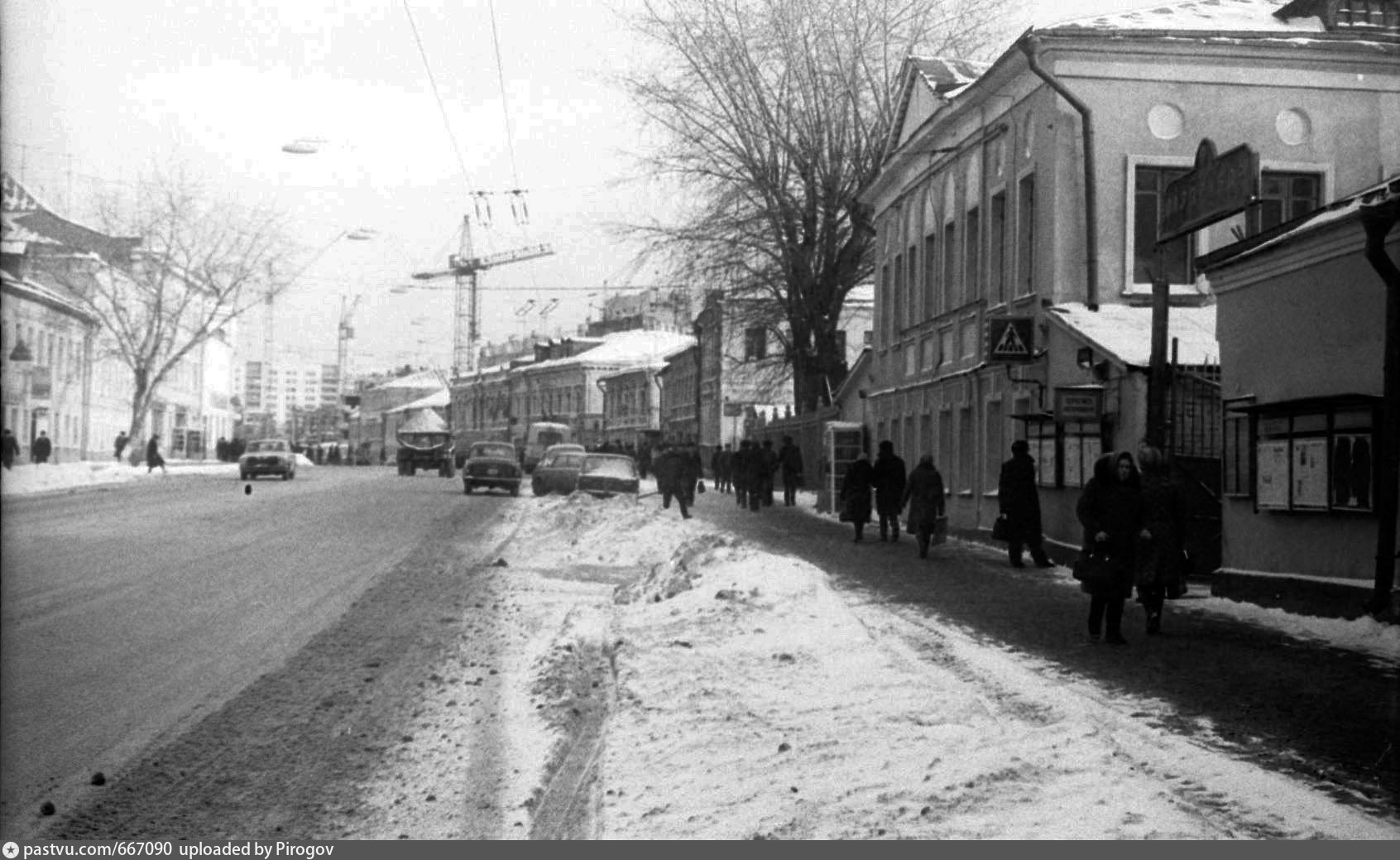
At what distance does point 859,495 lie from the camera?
25.5 metres

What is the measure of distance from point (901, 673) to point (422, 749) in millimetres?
3091

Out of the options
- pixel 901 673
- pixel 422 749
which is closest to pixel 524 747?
pixel 422 749

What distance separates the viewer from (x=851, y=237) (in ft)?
133

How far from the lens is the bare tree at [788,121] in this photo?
1479 inches

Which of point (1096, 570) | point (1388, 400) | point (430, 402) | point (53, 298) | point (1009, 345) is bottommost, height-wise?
point (1096, 570)

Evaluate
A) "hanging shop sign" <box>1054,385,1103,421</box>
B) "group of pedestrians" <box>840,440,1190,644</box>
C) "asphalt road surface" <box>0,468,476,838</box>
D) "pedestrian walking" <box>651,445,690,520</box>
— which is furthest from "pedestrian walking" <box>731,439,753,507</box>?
"group of pedestrians" <box>840,440,1190,644</box>

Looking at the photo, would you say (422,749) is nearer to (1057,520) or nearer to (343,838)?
(343,838)

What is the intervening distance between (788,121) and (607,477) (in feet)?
32.6

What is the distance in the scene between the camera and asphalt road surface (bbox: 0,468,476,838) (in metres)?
8.13

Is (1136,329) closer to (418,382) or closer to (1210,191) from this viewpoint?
(1210,191)

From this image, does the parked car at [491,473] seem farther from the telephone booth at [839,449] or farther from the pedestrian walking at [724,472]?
the telephone booth at [839,449]

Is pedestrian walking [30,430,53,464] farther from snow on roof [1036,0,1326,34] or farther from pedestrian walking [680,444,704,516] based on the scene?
snow on roof [1036,0,1326,34]

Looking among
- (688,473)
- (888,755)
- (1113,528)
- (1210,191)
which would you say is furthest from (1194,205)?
(688,473)

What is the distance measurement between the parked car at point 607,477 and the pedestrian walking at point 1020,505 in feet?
63.0
